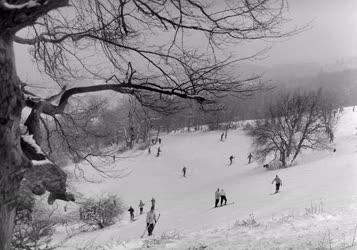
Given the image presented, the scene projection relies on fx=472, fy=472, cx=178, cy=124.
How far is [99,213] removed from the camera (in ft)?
96.7

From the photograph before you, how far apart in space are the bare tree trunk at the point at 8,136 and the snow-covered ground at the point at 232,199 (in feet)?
11.4

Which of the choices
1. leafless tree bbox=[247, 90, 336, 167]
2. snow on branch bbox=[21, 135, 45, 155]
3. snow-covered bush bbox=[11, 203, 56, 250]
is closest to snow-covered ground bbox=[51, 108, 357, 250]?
snow-covered bush bbox=[11, 203, 56, 250]

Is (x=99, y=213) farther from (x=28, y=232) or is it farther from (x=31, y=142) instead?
(x=31, y=142)

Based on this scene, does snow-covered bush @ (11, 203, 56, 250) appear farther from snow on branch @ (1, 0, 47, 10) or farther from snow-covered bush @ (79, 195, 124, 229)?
snow-covered bush @ (79, 195, 124, 229)

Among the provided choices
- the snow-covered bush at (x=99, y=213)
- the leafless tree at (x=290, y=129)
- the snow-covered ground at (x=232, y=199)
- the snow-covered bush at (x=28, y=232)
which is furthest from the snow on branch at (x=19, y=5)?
the leafless tree at (x=290, y=129)

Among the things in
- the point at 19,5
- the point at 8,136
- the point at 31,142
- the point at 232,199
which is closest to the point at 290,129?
the point at 232,199

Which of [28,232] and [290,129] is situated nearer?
[28,232]

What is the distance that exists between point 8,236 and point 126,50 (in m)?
2.86

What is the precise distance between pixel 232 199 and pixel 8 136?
2156 centimetres

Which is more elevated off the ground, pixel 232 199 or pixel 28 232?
pixel 28 232

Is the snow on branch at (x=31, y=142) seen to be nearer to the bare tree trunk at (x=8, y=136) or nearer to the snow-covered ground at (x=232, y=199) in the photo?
the bare tree trunk at (x=8, y=136)

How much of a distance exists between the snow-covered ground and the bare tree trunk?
137 inches

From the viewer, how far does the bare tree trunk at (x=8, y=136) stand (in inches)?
178

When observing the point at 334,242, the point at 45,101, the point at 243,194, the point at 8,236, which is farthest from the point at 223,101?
the point at 243,194
